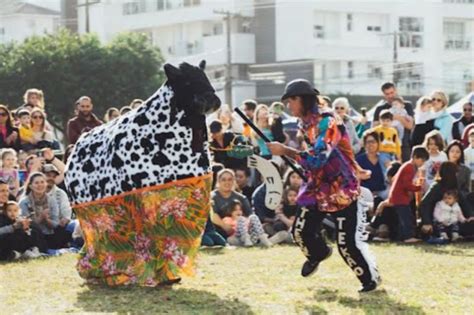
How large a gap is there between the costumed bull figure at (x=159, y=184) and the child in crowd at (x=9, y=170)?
15.5ft

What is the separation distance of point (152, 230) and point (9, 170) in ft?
17.0

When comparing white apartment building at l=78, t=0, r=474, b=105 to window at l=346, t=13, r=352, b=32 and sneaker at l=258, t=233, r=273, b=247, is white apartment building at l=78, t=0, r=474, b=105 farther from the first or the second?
sneaker at l=258, t=233, r=273, b=247

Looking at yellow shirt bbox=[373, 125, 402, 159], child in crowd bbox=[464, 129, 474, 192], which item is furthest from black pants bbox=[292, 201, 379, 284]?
yellow shirt bbox=[373, 125, 402, 159]

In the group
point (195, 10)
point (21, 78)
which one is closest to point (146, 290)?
point (21, 78)

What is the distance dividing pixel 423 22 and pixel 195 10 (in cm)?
1367

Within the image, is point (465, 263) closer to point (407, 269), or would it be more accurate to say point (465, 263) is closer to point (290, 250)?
point (407, 269)

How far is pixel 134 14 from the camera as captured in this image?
65.2 metres

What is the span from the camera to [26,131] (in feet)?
51.4

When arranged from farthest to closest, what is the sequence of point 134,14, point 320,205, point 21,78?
point 134,14
point 21,78
point 320,205

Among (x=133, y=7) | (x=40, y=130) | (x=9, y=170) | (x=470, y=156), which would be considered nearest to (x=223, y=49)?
(x=133, y=7)

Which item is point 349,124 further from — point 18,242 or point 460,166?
point 18,242

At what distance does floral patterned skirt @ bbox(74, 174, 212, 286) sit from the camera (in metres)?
9.42

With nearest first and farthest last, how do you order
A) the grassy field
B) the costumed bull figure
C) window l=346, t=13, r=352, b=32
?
1. the grassy field
2. the costumed bull figure
3. window l=346, t=13, r=352, b=32

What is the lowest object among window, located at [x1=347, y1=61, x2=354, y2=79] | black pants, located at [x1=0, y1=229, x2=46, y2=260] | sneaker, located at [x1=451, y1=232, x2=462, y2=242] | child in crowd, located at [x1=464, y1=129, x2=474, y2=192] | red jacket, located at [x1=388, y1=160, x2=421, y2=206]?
sneaker, located at [x1=451, y1=232, x2=462, y2=242]
